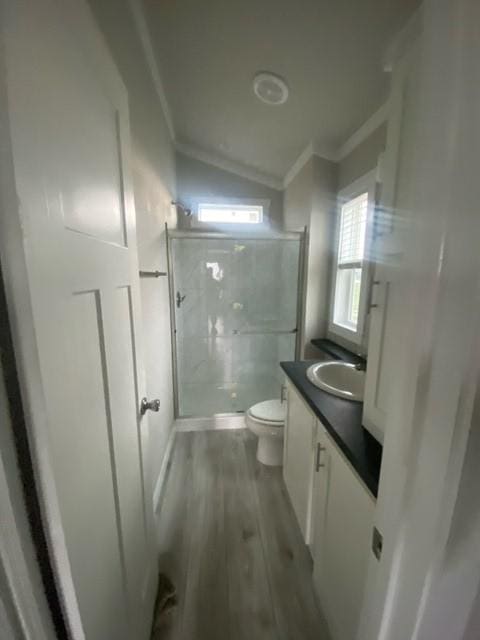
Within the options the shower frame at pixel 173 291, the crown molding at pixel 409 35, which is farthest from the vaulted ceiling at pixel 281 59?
the shower frame at pixel 173 291

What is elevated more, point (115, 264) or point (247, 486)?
point (115, 264)

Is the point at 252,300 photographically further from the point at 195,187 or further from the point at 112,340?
the point at 112,340

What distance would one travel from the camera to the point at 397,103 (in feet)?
2.44

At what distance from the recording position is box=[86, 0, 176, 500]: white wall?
1.19m

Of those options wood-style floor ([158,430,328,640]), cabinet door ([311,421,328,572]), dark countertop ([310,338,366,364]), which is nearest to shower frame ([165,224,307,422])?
dark countertop ([310,338,366,364])

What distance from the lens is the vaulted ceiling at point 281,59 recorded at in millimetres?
1188

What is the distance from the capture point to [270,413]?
2000mm

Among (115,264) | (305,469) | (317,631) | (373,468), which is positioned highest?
(115,264)

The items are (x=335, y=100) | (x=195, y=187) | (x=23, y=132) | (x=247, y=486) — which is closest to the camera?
(x=23, y=132)

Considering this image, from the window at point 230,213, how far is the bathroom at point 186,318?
1.93 feet

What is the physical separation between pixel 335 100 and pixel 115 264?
1748mm

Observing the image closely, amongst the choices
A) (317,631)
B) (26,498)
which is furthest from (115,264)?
(317,631)

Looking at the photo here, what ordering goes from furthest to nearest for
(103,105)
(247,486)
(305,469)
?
(247,486)
(305,469)
(103,105)

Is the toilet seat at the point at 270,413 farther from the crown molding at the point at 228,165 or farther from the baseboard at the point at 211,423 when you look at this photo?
the crown molding at the point at 228,165
